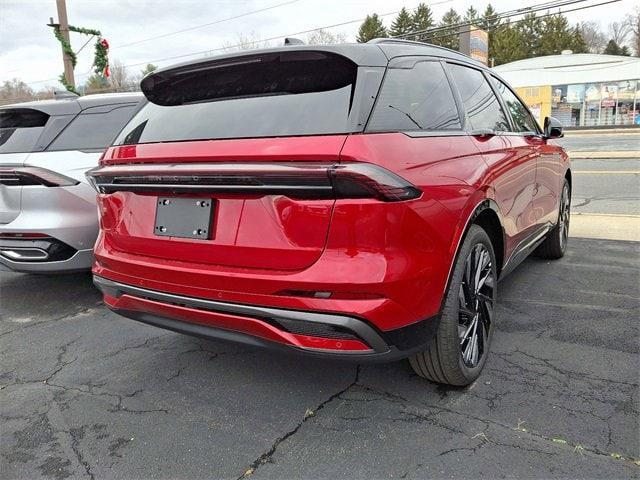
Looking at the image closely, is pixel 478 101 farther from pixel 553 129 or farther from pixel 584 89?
pixel 584 89

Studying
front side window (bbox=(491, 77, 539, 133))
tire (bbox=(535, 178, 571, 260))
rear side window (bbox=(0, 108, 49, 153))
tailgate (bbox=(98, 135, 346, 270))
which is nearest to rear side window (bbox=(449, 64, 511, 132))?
front side window (bbox=(491, 77, 539, 133))

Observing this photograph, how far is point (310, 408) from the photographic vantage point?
2.72 metres

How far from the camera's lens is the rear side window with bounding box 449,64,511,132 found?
3.16 meters

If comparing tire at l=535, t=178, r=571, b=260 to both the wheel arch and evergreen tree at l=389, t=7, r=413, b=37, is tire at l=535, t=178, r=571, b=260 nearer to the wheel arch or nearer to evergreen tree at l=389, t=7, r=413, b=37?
→ the wheel arch

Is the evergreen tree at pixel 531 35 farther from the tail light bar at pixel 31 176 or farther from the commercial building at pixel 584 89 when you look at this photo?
the tail light bar at pixel 31 176

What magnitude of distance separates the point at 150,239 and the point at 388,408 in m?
1.45

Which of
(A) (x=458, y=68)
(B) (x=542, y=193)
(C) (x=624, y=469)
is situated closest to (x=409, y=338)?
(C) (x=624, y=469)

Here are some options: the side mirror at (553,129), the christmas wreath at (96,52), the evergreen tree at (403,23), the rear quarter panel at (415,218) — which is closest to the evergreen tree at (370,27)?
the evergreen tree at (403,23)

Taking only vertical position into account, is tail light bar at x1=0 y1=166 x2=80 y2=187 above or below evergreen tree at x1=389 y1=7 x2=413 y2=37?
below

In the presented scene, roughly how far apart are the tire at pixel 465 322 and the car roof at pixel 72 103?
3.66m

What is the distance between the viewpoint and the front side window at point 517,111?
3990 mm

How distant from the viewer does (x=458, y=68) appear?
131 inches

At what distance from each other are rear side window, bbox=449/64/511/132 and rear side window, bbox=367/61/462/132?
202 millimetres

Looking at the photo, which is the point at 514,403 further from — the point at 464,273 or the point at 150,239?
the point at 150,239
